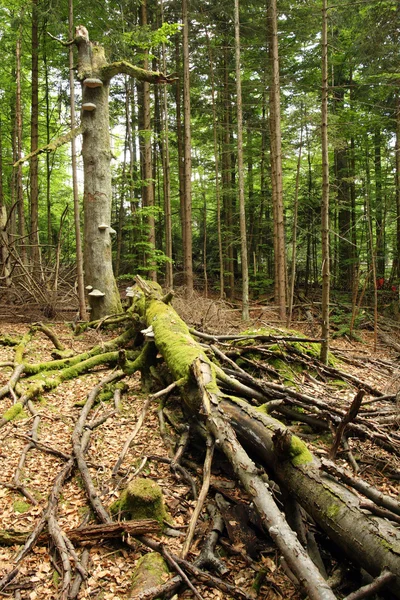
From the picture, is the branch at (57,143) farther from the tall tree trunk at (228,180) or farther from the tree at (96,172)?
the tall tree trunk at (228,180)

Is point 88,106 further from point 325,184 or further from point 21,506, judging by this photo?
point 21,506

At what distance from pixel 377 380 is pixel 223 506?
4.70m

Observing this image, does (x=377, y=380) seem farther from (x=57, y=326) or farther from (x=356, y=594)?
(x=57, y=326)

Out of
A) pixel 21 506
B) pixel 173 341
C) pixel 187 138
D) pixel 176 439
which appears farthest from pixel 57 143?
pixel 21 506

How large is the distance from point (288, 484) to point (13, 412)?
3577 mm

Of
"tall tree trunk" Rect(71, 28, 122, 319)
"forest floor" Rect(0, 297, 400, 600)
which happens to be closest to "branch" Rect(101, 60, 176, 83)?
"tall tree trunk" Rect(71, 28, 122, 319)

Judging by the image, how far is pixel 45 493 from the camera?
12.0ft

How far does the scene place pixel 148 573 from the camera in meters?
2.77

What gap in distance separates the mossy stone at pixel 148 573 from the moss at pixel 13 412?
270cm

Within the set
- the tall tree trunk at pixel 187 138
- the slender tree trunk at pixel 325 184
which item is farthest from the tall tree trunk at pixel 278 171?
the slender tree trunk at pixel 325 184

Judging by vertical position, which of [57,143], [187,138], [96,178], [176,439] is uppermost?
[187,138]

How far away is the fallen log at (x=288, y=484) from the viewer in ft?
7.81

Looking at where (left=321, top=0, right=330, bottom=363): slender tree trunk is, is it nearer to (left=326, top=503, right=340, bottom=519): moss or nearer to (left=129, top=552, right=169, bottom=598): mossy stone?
(left=326, top=503, right=340, bottom=519): moss

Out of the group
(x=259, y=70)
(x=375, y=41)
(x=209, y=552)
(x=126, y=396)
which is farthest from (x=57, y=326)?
(x=259, y=70)
